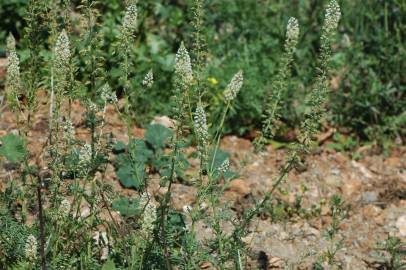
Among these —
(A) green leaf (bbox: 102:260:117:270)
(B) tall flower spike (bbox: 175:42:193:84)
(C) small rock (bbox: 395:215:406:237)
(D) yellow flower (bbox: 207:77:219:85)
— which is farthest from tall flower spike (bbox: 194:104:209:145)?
(D) yellow flower (bbox: 207:77:219:85)

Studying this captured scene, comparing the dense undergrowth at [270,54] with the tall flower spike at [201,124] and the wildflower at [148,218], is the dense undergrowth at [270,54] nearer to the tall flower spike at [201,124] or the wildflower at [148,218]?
the tall flower spike at [201,124]

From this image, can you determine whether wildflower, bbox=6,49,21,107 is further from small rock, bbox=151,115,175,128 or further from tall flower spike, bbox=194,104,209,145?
small rock, bbox=151,115,175,128

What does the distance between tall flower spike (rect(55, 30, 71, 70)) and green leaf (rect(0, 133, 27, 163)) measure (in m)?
0.48

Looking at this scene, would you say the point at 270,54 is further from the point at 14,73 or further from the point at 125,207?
the point at 14,73

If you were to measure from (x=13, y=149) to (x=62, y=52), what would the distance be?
0.69 meters

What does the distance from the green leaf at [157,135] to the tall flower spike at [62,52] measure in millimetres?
1878

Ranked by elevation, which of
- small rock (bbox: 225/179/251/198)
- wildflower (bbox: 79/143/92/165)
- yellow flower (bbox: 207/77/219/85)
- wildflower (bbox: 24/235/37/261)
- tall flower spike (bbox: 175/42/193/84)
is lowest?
wildflower (bbox: 24/235/37/261)

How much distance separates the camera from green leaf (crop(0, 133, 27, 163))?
332 cm

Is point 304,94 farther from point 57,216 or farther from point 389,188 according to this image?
point 57,216

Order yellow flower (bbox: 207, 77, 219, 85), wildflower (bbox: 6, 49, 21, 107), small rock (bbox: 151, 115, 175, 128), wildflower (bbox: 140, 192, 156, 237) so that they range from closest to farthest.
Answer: wildflower (bbox: 140, 192, 156, 237) < wildflower (bbox: 6, 49, 21, 107) < small rock (bbox: 151, 115, 175, 128) < yellow flower (bbox: 207, 77, 219, 85)

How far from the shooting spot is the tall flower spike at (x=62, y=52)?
9.57ft

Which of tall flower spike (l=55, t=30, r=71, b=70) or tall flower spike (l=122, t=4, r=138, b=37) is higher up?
tall flower spike (l=122, t=4, r=138, b=37)

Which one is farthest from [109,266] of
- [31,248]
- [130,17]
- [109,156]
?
[130,17]

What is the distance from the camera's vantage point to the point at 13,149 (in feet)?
11.2
